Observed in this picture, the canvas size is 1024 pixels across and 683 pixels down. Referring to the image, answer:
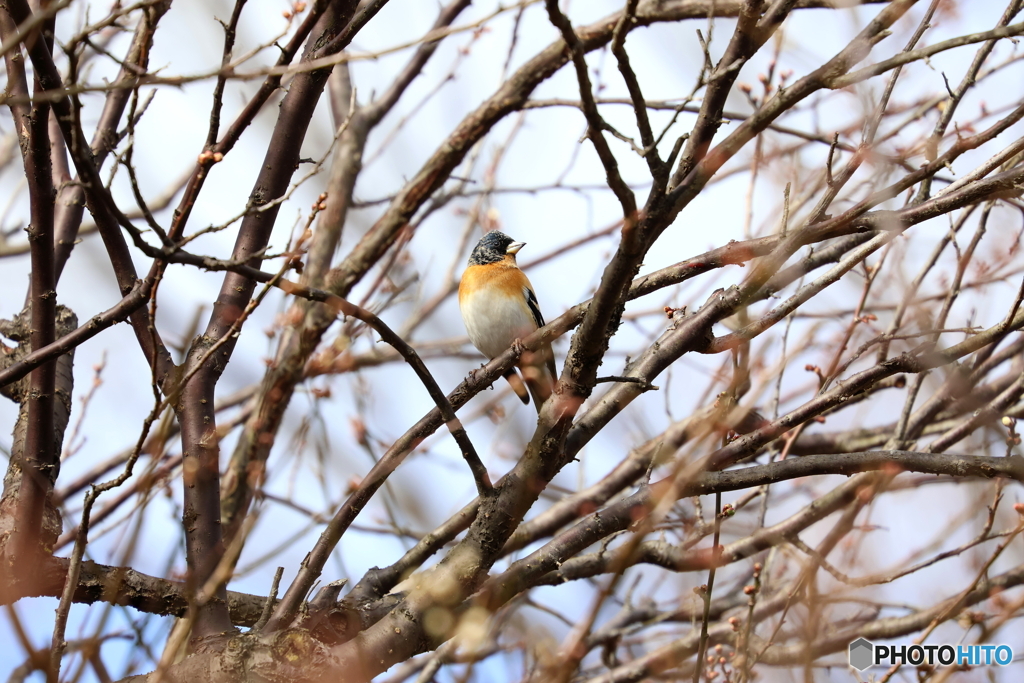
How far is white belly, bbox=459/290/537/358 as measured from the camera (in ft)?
19.8

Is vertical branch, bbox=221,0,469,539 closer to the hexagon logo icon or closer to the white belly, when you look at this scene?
the white belly

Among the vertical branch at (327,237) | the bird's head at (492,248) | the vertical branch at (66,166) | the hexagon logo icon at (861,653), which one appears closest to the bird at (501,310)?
the bird's head at (492,248)

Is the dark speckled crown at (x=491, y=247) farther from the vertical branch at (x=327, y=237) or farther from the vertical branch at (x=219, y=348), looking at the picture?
the vertical branch at (x=219, y=348)

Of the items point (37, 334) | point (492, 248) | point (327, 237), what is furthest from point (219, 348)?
point (492, 248)

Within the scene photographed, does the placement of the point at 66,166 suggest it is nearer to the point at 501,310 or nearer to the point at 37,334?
the point at 37,334

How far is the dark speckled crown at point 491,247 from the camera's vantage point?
6921 mm

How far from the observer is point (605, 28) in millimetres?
5922

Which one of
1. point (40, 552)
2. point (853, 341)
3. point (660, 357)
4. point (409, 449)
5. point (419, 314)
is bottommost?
point (40, 552)

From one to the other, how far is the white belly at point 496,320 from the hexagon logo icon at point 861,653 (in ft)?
10.0

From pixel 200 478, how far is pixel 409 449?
124cm

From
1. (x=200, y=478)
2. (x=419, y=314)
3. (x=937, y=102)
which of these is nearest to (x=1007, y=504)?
(x=937, y=102)

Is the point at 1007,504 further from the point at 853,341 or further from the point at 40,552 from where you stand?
the point at 40,552

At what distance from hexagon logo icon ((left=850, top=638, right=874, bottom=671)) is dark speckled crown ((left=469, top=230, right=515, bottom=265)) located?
13.0 feet

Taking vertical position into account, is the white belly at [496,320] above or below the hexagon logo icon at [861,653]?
above
